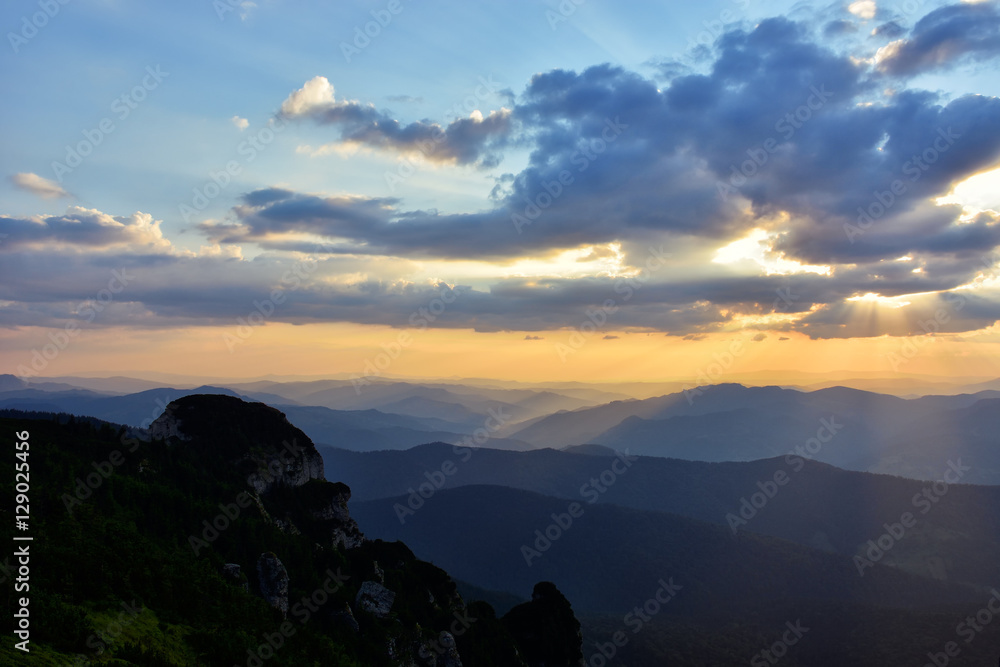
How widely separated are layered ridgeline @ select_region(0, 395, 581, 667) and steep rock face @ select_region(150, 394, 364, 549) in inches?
10.1

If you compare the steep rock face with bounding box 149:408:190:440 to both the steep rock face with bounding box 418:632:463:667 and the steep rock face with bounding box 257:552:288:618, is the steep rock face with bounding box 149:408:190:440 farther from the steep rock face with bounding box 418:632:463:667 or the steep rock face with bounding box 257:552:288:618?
the steep rock face with bounding box 418:632:463:667

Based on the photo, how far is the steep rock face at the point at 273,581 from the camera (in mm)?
64625

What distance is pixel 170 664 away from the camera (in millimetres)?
34250

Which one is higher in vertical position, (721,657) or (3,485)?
(3,485)

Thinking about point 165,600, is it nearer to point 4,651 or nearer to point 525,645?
point 4,651

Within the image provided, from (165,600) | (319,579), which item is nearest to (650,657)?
(319,579)

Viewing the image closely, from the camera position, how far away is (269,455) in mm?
94375

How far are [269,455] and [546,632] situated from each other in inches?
2225

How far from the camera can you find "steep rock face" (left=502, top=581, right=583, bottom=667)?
323 feet

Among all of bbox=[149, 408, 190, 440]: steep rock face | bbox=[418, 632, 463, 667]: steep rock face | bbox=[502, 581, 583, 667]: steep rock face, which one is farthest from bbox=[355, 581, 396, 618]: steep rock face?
bbox=[149, 408, 190, 440]: steep rock face

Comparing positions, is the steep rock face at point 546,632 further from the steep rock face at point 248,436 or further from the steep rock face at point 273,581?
the steep rock face at point 273,581

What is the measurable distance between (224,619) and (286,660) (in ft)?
21.2

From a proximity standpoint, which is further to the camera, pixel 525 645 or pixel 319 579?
pixel 525 645

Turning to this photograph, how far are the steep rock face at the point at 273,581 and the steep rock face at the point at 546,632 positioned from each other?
4888 cm
